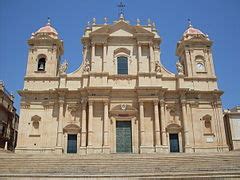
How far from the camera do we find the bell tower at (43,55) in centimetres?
2898

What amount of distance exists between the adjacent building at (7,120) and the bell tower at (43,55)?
7540 mm

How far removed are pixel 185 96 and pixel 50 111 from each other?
41.1 ft

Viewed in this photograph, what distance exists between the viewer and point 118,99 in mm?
27672

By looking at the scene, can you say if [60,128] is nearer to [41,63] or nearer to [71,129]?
[71,129]

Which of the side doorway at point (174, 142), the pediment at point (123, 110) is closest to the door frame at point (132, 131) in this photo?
the pediment at point (123, 110)

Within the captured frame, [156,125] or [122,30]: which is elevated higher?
[122,30]

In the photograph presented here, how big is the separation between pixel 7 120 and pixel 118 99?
52.6 feet

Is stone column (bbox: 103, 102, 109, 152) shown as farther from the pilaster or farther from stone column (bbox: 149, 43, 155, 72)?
stone column (bbox: 149, 43, 155, 72)

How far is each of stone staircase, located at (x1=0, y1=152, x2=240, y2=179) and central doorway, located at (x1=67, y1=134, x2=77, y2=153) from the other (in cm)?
601

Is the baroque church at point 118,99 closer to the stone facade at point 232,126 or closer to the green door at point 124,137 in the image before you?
the green door at point 124,137

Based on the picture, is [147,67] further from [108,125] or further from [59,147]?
[59,147]

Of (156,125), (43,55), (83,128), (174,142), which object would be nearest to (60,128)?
(83,128)

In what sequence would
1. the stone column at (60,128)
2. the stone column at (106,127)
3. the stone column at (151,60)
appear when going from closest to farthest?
the stone column at (60,128)
the stone column at (106,127)
the stone column at (151,60)

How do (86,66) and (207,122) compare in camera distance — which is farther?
(86,66)
